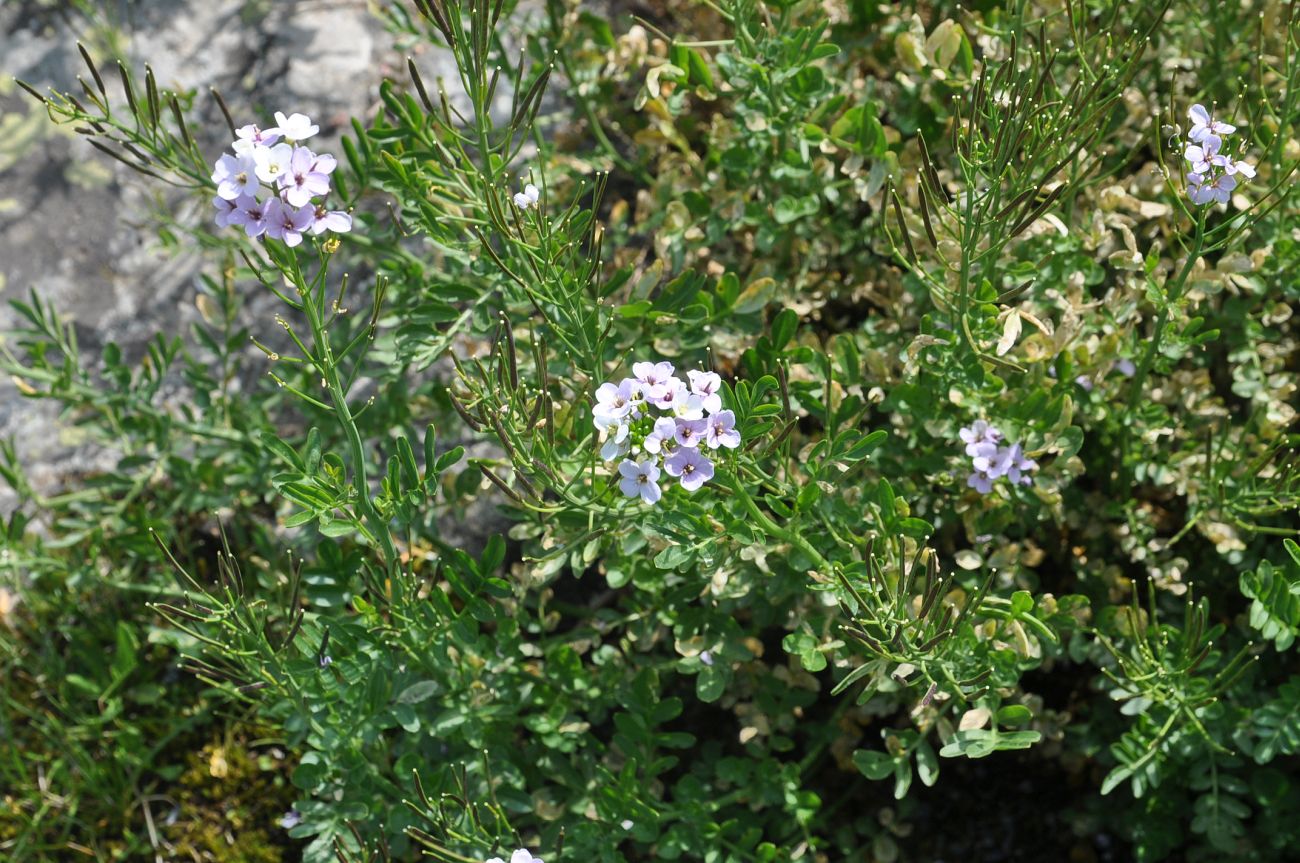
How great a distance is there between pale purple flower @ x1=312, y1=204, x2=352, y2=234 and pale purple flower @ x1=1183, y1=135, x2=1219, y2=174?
1.41 m

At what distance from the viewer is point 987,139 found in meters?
2.20

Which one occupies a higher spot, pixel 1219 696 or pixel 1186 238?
pixel 1186 238

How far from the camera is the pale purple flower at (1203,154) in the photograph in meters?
2.07

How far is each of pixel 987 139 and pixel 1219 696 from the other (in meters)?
1.24

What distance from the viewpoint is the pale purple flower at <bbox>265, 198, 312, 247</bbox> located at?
1.91 m

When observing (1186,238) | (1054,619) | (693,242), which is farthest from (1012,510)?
(693,242)

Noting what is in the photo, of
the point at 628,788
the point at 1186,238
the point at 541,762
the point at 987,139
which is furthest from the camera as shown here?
the point at 1186,238

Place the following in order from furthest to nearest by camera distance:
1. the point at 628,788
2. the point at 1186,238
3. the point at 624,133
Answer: the point at 624,133 → the point at 1186,238 → the point at 628,788

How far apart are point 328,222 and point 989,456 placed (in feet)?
4.26

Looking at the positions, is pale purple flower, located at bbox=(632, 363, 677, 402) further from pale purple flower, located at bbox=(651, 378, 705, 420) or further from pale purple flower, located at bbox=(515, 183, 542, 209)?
pale purple flower, located at bbox=(515, 183, 542, 209)

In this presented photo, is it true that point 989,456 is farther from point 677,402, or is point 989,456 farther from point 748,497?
point 677,402

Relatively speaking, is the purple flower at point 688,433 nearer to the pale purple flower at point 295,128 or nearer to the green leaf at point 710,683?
the green leaf at point 710,683

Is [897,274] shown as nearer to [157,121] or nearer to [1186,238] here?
[1186,238]

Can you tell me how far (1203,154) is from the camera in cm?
211
